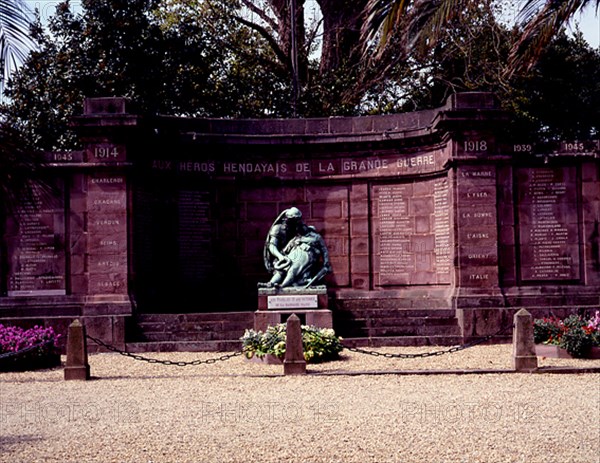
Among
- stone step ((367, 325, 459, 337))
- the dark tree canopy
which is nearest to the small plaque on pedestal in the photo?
stone step ((367, 325, 459, 337))

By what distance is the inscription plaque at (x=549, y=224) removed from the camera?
832 inches

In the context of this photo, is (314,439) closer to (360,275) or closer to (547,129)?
(360,275)

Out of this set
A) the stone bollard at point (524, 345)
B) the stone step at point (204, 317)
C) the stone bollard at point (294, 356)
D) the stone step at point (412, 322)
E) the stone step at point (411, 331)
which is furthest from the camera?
the stone step at point (412, 322)

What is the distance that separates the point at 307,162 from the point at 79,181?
5.84 meters

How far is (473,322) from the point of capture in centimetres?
1989

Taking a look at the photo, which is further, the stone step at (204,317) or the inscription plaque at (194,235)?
the inscription plaque at (194,235)

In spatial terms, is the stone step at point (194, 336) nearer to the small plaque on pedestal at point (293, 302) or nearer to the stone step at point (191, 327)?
the stone step at point (191, 327)

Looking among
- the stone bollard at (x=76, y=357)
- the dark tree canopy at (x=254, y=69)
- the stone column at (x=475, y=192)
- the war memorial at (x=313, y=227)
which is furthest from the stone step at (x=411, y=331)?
the dark tree canopy at (x=254, y=69)

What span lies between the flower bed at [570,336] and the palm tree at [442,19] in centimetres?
500

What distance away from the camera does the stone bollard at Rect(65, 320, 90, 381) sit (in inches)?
566

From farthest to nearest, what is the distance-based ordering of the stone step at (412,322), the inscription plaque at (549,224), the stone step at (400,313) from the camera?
1. the inscription plaque at (549,224)
2. the stone step at (400,313)
3. the stone step at (412,322)

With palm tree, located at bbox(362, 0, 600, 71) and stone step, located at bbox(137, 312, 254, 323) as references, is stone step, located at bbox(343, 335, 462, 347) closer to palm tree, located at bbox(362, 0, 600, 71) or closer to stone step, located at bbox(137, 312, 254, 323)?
stone step, located at bbox(137, 312, 254, 323)

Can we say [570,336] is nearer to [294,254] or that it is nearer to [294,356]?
[294,356]

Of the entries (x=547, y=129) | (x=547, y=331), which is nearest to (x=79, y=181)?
(x=547, y=331)
